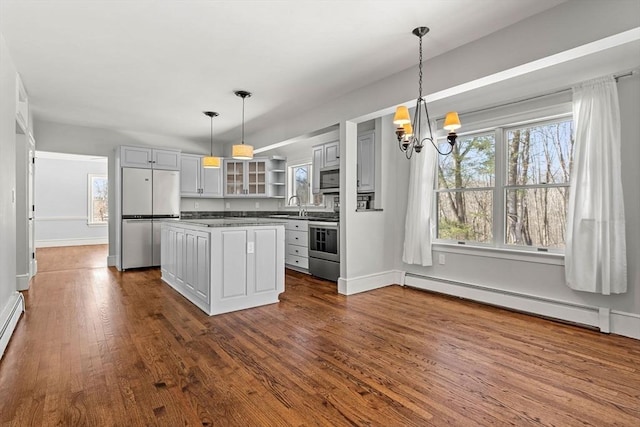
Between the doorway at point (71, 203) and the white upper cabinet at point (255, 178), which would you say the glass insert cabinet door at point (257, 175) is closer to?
the white upper cabinet at point (255, 178)

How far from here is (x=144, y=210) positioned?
593cm

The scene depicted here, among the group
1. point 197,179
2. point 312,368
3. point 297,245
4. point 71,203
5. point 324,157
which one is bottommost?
point 312,368

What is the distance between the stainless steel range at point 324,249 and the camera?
479 centimetres

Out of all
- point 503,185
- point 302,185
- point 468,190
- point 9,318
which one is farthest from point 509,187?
point 9,318

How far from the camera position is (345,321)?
3.19 m

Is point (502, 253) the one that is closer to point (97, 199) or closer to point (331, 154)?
point (331, 154)

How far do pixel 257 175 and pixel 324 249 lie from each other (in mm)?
2847

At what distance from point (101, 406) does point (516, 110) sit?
4.31 meters

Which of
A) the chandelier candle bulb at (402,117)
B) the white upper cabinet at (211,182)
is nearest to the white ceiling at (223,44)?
the chandelier candle bulb at (402,117)

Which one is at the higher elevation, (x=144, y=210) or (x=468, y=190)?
(x=468, y=190)

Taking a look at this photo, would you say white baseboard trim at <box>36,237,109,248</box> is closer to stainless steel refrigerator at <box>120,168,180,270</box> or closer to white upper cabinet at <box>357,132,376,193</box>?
stainless steel refrigerator at <box>120,168,180,270</box>

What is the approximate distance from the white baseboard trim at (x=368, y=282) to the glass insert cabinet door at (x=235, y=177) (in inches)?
148

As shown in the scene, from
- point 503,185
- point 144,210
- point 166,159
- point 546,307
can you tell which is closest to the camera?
point 546,307

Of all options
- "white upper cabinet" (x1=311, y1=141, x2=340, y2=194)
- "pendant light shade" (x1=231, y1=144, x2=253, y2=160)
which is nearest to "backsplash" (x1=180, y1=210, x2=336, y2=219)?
"white upper cabinet" (x1=311, y1=141, x2=340, y2=194)
